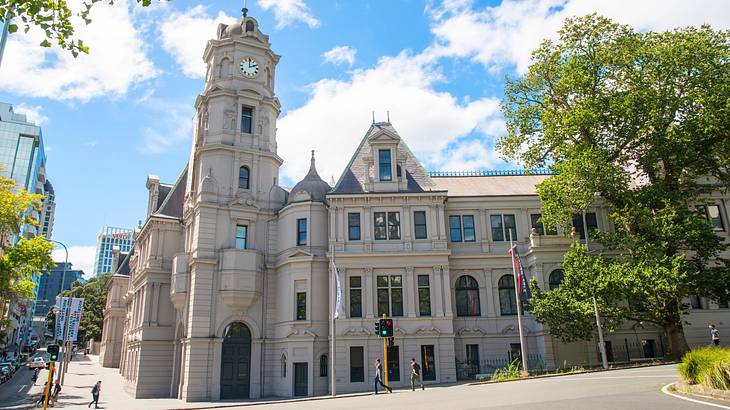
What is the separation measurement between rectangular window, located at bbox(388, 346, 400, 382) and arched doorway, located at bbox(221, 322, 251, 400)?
9870mm

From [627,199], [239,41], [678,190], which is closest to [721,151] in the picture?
[678,190]

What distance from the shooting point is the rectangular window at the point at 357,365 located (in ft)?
104

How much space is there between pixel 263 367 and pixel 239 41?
25.0 metres

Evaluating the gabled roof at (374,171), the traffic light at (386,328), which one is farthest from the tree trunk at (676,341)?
the gabled roof at (374,171)

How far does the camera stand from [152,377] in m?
37.8

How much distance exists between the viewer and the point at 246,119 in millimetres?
40219

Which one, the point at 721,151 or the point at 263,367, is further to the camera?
the point at 263,367

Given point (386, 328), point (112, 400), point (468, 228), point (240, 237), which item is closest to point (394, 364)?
point (386, 328)

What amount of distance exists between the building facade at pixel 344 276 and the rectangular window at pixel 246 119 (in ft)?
0.54

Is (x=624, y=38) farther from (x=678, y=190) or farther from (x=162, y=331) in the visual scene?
(x=162, y=331)

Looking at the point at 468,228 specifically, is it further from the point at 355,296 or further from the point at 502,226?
the point at 355,296

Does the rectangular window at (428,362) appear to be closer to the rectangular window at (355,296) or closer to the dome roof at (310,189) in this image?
the rectangular window at (355,296)

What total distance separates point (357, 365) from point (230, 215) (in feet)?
45.9

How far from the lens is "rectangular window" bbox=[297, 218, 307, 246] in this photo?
35.5 meters
